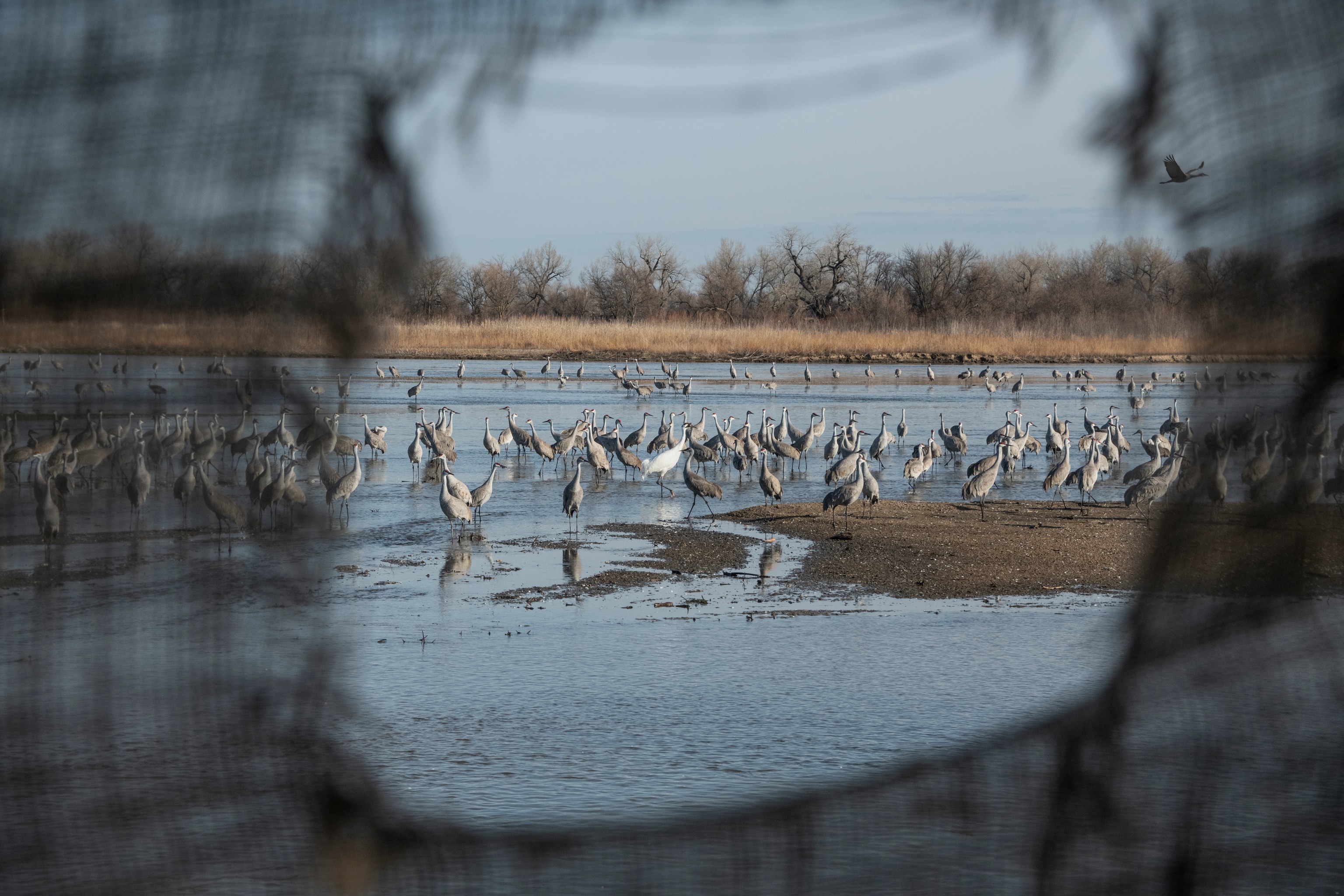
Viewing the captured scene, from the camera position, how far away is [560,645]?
8125 mm

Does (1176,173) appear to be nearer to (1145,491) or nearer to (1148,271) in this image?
(1148,271)

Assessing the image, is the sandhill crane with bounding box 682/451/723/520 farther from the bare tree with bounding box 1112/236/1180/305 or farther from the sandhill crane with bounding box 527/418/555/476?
the bare tree with bounding box 1112/236/1180/305

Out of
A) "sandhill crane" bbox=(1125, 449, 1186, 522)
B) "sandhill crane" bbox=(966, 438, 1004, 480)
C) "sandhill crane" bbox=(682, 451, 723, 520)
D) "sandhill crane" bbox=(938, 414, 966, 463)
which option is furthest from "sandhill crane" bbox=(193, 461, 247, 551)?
"sandhill crane" bbox=(938, 414, 966, 463)

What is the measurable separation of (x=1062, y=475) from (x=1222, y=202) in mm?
14978

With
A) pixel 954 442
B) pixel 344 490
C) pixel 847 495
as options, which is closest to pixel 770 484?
pixel 847 495

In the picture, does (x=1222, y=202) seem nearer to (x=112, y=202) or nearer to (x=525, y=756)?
(x=112, y=202)

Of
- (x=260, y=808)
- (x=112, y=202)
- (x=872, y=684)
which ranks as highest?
(x=112, y=202)

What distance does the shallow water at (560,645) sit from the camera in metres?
1.16

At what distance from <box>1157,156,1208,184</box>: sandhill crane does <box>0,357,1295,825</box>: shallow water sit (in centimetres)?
19

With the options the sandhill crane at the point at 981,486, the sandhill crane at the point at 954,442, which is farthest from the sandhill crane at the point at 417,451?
the sandhill crane at the point at 954,442

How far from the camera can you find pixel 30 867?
1122 mm

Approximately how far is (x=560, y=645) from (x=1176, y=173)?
7233mm

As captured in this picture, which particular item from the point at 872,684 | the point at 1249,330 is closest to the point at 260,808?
the point at 1249,330

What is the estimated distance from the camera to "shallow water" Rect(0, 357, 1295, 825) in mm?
1160
